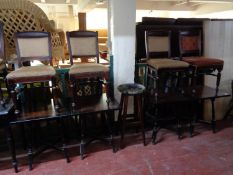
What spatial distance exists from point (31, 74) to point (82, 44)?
855mm

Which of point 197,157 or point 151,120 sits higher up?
point 151,120

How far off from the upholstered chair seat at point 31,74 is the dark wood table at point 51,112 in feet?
1.16

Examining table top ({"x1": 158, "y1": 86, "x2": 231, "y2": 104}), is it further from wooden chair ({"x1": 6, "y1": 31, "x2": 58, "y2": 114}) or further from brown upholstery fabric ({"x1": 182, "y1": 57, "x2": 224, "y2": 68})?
wooden chair ({"x1": 6, "y1": 31, "x2": 58, "y2": 114})

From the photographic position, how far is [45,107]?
2.58 m

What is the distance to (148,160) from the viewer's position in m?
2.43

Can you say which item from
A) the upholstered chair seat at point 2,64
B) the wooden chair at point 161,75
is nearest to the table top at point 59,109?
the upholstered chair seat at point 2,64

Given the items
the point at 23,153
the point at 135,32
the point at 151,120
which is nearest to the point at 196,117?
the point at 151,120

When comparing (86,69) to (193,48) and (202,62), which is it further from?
(193,48)

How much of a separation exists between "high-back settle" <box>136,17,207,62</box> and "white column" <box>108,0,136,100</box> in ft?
0.77

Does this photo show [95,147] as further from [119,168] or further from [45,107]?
[45,107]

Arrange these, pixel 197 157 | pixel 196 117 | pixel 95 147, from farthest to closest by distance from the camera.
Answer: pixel 196 117 < pixel 95 147 < pixel 197 157

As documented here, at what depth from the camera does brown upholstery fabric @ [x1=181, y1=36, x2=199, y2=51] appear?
10.4 feet

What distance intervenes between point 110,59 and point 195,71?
113cm

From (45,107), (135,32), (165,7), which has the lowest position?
(45,107)
